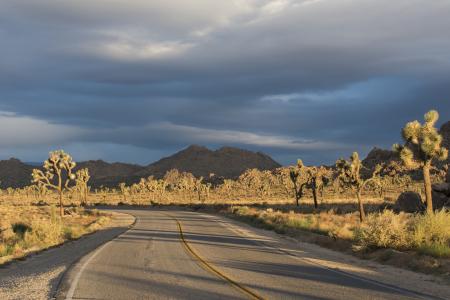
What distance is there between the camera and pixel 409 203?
147 feet

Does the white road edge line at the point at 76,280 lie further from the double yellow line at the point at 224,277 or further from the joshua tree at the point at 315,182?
the joshua tree at the point at 315,182

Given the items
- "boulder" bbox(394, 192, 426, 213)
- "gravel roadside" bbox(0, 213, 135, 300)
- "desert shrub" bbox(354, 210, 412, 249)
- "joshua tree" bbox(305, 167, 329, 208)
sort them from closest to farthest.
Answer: "gravel roadside" bbox(0, 213, 135, 300) → "desert shrub" bbox(354, 210, 412, 249) → "boulder" bbox(394, 192, 426, 213) → "joshua tree" bbox(305, 167, 329, 208)

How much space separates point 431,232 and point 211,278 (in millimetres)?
9725

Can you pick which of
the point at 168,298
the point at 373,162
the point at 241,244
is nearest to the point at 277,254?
the point at 241,244

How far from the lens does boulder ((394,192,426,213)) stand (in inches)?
1737

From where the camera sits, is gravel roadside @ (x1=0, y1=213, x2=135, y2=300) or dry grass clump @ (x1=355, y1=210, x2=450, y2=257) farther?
dry grass clump @ (x1=355, y1=210, x2=450, y2=257)

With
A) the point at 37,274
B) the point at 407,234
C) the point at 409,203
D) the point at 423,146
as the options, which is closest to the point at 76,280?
the point at 37,274

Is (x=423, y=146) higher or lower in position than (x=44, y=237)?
higher

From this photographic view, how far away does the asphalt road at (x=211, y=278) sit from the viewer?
1020 centimetres

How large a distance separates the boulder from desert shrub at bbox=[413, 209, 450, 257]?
27187 mm

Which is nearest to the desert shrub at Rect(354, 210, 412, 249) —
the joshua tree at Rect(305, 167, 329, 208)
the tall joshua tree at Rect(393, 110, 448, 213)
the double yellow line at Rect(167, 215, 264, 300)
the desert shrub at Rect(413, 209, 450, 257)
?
the desert shrub at Rect(413, 209, 450, 257)

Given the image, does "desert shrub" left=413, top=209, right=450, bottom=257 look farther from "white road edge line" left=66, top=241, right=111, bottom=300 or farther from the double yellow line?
"white road edge line" left=66, top=241, right=111, bottom=300

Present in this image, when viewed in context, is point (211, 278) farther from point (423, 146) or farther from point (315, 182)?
point (315, 182)

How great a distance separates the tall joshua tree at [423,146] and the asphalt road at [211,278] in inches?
480
